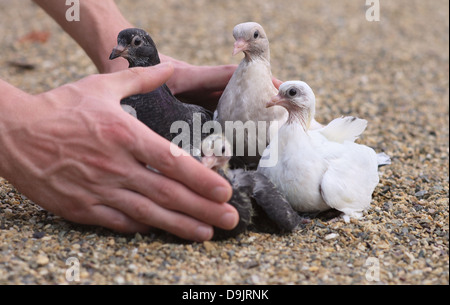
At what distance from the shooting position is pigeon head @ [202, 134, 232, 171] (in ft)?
10.4

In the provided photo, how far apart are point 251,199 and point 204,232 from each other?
0.46 m

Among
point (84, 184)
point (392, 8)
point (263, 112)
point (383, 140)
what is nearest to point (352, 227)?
point (263, 112)

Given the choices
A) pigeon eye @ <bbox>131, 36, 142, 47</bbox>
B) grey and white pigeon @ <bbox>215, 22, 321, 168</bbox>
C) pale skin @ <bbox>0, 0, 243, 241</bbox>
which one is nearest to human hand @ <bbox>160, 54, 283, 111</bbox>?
grey and white pigeon @ <bbox>215, 22, 321, 168</bbox>

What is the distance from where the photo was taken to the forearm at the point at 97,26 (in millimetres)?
4219

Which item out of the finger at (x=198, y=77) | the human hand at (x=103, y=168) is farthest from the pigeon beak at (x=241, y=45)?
the human hand at (x=103, y=168)

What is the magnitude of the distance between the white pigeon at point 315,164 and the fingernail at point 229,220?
0.69 meters

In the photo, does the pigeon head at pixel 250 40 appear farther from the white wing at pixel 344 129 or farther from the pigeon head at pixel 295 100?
the white wing at pixel 344 129

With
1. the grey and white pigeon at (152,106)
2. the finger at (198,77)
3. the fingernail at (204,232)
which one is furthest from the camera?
the finger at (198,77)

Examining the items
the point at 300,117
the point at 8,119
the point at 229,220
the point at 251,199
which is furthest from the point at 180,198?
the point at 300,117

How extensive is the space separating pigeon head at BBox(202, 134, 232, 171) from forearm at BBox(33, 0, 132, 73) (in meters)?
1.25

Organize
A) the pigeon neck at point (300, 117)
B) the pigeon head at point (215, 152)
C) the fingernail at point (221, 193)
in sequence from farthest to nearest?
the pigeon neck at point (300, 117) → the pigeon head at point (215, 152) → the fingernail at point (221, 193)

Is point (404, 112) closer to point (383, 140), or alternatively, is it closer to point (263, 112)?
point (383, 140)

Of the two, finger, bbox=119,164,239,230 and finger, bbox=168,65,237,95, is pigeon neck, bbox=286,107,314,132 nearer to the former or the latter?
finger, bbox=168,65,237,95

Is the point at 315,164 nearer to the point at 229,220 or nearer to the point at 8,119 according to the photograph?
the point at 229,220
